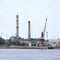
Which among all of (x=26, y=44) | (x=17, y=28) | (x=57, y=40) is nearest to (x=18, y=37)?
(x=26, y=44)

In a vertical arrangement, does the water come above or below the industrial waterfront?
below

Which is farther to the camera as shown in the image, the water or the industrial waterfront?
the industrial waterfront

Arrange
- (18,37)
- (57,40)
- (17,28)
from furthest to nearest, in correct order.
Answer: (57,40) → (18,37) → (17,28)

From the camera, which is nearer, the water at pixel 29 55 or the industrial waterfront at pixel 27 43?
the water at pixel 29 55

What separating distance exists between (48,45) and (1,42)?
2121 centimetres

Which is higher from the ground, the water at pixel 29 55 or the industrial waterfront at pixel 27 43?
the industrial waterfront at pixel 27 43

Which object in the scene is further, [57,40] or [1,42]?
[57,40]

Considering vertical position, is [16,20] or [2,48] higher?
[16,20]

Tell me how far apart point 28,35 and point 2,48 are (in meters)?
23.7

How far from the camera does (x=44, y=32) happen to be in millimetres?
157375

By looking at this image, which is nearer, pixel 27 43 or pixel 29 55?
pixel 29 55

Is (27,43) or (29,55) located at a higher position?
(27,43)

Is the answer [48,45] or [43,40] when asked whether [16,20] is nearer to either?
[43,40]

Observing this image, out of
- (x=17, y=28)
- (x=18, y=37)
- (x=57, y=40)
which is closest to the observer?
(x=17, y=28)
